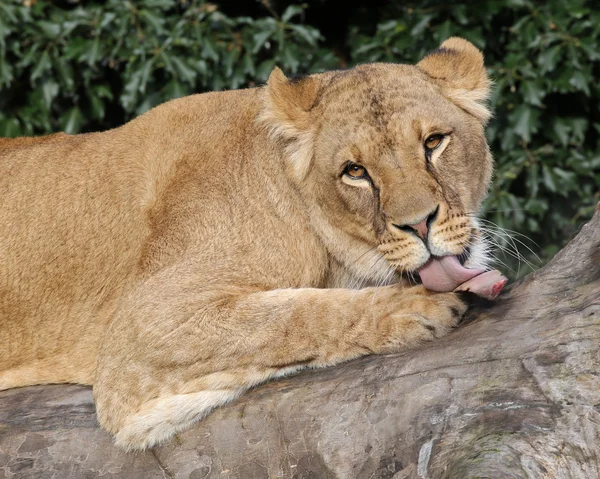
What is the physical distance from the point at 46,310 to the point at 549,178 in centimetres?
419

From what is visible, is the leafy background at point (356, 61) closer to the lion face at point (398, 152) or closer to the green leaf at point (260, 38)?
the green leaf at point (260, 38)

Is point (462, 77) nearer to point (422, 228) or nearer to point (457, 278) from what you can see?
point (422, 228)

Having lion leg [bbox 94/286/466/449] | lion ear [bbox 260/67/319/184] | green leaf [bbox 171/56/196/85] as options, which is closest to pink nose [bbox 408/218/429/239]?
lion leg [bbox 94/286/466/449]

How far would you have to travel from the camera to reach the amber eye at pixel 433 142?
3906 mm

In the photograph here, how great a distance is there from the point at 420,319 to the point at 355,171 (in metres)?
0.80

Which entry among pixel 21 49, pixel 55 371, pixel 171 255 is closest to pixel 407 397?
pixel 171 255

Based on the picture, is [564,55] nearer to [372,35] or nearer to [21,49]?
[372,35]

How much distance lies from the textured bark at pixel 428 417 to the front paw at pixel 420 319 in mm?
53

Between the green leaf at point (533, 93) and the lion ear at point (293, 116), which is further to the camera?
the green leaf at point (533, 93)

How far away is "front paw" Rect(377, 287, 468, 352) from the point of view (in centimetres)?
342

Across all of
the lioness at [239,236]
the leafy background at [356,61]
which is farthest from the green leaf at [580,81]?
the lioness at [239,236]

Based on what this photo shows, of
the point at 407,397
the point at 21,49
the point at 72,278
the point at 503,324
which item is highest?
the point at 503,324

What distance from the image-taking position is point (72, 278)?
4336 millimetres

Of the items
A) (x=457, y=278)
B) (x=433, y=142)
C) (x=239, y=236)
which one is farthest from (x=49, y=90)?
(x=457, y=278)
